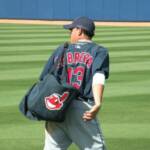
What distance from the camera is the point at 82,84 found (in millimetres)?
4566

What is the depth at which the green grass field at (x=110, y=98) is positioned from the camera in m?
6.71

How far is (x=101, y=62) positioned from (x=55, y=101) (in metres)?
0.46

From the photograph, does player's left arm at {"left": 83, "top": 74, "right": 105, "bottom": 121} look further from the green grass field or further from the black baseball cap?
the green grass field

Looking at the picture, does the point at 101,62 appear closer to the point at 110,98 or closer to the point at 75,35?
the point at 75,35

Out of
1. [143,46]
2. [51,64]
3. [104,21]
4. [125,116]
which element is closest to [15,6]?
[104,21]

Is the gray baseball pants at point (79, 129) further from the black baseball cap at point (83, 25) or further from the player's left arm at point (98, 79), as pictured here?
the black baseball cap at point (83, 25)

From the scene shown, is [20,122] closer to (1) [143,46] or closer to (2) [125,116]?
(2) [125,116]

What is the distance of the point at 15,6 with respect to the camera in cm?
3631

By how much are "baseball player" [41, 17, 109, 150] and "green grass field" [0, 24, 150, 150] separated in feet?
5.83

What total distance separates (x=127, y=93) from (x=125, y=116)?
5.56 feet

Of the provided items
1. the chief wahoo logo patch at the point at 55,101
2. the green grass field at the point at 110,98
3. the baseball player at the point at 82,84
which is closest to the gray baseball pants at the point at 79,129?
the baseball player at the point at 82,84

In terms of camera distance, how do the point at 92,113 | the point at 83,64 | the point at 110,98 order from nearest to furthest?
the point at 92,113 < the point at 83,64 < the point at 110,98

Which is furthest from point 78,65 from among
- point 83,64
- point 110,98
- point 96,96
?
point 110,98

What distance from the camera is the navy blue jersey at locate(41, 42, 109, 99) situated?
454cm
